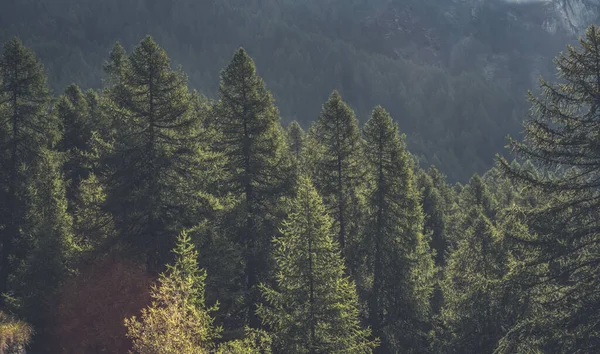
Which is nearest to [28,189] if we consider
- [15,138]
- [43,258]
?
[15,138]

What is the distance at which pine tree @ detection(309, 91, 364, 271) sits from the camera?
2555 cm

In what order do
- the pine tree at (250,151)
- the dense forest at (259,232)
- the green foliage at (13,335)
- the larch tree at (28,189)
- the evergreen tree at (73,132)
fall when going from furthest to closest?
the evergreen tree at (73,132) < the pine tree at (250,151) < the larch tree at (28,189) < the green foliage at (13,335) < the dense forest at (259,232)

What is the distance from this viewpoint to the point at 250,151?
22312mm

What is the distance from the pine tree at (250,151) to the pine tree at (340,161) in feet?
12.6

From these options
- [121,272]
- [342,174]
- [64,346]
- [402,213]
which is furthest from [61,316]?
[402,213]

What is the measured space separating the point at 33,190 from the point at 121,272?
763 centimetres

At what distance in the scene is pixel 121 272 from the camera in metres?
18.8

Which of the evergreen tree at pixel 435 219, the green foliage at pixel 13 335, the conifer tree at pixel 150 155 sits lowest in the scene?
the green foliage at pixel 13 335

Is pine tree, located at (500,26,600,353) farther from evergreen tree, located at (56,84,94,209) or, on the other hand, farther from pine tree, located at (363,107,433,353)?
evergreen tree, located at (56,84,94,209)

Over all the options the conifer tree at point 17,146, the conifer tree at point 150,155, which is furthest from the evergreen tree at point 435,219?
the conifer tree at point 17,146

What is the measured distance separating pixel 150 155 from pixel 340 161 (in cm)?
1036

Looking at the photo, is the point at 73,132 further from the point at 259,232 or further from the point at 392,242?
the point at 392,242

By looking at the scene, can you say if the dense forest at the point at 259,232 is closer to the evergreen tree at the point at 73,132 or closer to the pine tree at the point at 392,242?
the pine tree at the point at 392,242

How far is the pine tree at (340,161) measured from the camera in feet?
83.8
